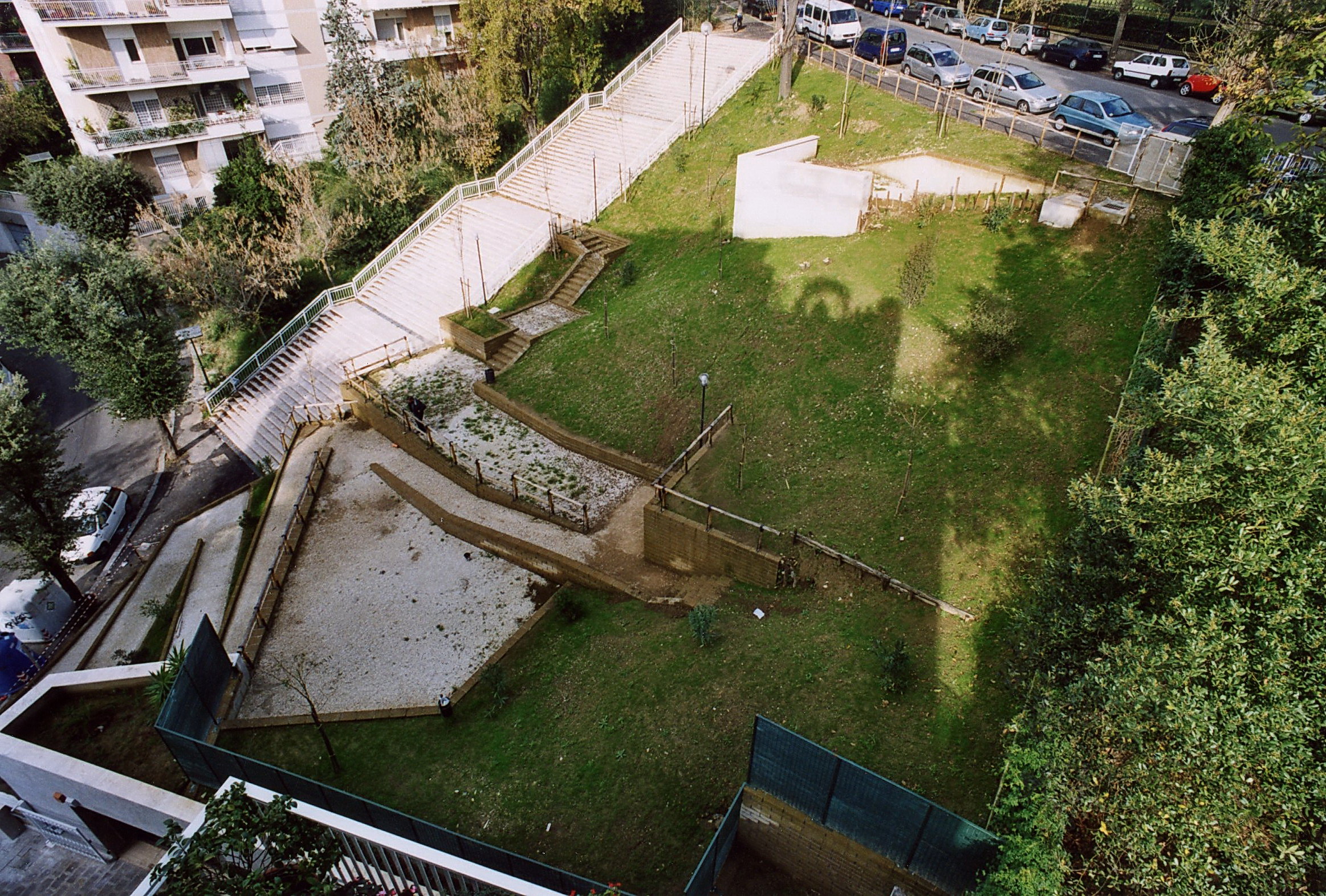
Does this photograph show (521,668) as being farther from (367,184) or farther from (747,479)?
(367,184)

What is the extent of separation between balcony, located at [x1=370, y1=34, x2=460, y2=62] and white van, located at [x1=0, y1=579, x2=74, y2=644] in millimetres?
30649

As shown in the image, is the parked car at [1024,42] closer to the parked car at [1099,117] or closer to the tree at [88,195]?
the parked car at [1099,117]

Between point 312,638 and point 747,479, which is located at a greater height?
point 747,479

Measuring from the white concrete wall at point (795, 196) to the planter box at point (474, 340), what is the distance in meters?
8.04

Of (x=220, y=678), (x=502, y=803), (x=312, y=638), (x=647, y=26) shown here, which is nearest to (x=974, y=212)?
(x=502, y=803)

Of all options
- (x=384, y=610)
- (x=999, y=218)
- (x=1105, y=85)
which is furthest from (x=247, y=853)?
(x=1105, y=85)

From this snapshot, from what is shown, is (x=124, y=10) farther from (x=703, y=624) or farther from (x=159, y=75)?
(x=703, y=624)

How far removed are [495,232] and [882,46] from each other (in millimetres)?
17258

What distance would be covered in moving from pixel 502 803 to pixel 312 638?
6417 mm

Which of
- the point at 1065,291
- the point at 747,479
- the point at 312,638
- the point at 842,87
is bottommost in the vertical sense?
the point at 312,638

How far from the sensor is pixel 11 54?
38.2 meters

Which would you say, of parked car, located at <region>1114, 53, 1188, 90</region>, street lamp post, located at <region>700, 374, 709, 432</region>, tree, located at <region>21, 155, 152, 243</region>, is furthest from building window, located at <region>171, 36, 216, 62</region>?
parked car, located at <region>1114, 53, 1188, 90</region>

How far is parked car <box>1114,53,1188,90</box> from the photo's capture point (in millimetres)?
27609

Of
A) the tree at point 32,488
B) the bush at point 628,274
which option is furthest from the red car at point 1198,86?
the tree at point 32,488
